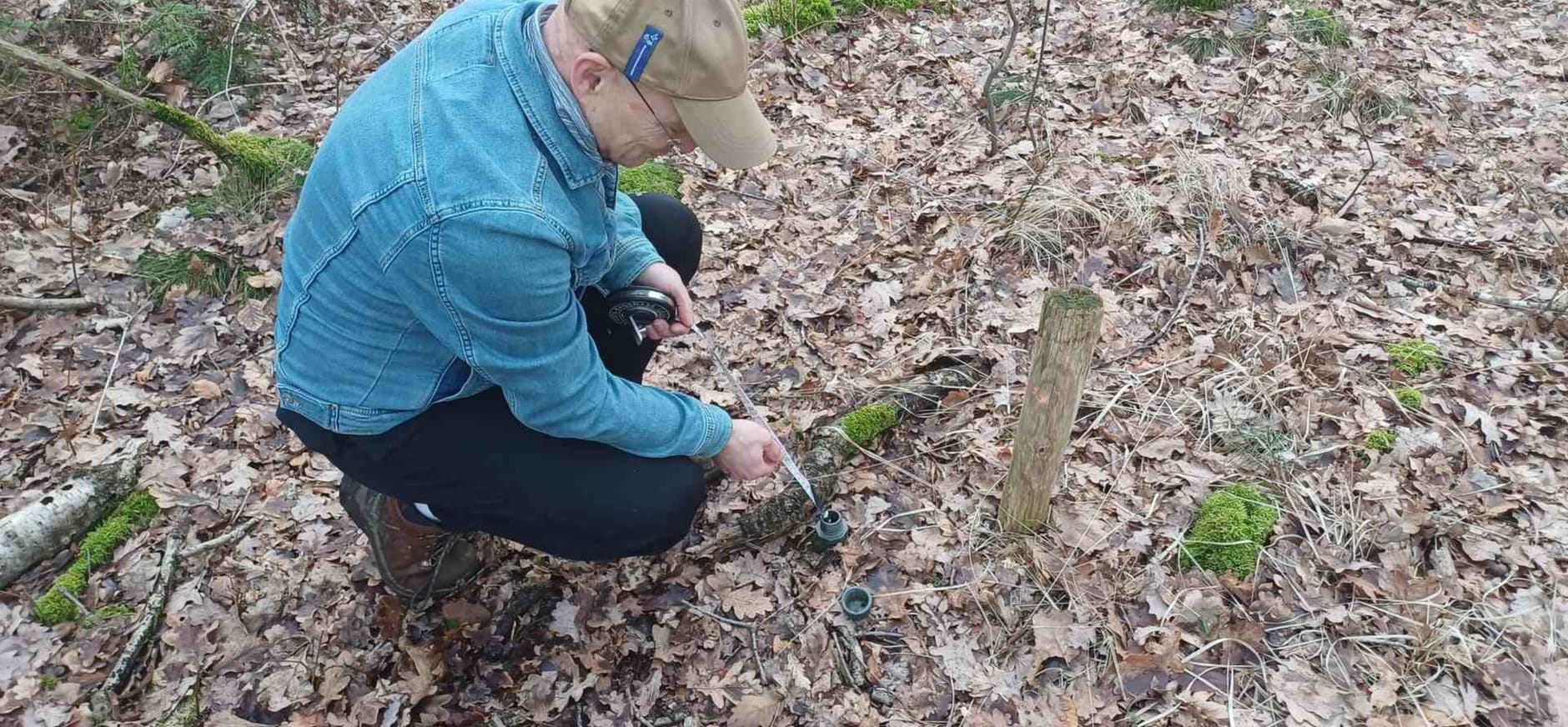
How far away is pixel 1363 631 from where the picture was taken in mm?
2945

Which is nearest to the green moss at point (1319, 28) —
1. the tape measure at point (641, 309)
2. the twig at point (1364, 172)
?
the twig at point (1364, 172)

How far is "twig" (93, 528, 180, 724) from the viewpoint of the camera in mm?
2902

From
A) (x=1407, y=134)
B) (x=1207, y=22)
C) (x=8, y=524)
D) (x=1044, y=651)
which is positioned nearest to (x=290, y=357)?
(x=8, y=524)

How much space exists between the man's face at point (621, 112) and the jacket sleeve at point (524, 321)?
0.98ft

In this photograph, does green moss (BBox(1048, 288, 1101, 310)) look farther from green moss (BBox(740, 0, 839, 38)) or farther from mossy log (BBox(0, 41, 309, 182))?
green moss (BBox(740, 0, 839, 38))

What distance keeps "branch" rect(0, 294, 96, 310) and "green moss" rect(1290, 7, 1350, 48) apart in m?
8.20

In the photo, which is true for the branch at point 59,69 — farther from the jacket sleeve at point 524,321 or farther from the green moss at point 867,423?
the green moss at point 867,423

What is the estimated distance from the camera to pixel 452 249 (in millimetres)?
1971

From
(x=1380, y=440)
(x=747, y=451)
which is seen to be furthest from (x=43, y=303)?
(x=1380, y=440)

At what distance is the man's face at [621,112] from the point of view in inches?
79.6

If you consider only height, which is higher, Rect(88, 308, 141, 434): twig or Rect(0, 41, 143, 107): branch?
Rect(0, 41, 143, 107): branch

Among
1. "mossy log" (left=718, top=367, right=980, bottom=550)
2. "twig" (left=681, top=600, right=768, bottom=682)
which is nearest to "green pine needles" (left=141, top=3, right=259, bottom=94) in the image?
"mossy log" (left=718, top=367, right=980, bottom=550)

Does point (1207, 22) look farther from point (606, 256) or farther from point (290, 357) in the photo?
point (290, 357)

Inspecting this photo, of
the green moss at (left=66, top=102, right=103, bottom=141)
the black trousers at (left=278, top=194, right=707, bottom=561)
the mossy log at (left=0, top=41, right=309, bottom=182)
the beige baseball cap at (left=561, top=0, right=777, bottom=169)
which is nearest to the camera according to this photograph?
the beige baseball cap at (left=561, top=0, right=777, bottom=169)
